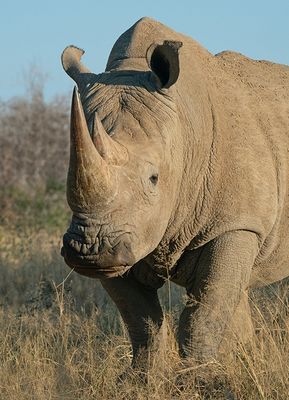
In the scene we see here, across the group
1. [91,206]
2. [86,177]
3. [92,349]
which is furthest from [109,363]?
[86,177]

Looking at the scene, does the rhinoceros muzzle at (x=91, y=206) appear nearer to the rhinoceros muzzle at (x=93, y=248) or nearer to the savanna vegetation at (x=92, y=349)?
the rhinoceros muzzle at (x=93, y=248)

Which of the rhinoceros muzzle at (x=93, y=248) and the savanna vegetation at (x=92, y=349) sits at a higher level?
the rhinoceros muzzle at (x=93, y=248)

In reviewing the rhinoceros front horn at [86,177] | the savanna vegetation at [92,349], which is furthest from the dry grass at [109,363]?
the rhinoceros front horn at [86,177]

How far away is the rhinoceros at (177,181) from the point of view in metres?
5.00

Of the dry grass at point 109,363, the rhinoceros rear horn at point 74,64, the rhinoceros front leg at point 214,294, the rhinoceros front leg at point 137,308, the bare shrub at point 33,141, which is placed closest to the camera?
the dry grass at point 109,363

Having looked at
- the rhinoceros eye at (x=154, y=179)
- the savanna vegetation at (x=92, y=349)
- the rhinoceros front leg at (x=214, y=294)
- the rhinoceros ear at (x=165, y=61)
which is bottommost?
the savanna vegetation at (x=92, y=349)

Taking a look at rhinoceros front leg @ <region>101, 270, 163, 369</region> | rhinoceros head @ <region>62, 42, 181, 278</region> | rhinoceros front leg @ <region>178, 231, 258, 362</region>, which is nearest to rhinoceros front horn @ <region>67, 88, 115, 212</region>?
rhinoceros head @ <region>62, 42, 181, 278</region>

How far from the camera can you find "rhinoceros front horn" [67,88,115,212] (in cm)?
493

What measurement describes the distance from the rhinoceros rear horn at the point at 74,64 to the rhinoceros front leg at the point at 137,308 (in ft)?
4.09

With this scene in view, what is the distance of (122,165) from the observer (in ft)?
17.0

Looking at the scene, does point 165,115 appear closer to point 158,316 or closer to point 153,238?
point 153,238

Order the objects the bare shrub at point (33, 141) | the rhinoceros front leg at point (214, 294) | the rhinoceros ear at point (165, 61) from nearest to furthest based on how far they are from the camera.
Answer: the rhinoceros ear at point (165, 61)
the rhinoceros front leg at point (214, 294)
the bare shrub at point (33, 141)

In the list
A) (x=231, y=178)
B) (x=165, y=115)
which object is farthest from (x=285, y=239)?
(x=165, y=115)

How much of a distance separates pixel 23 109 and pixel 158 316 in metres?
21.9
